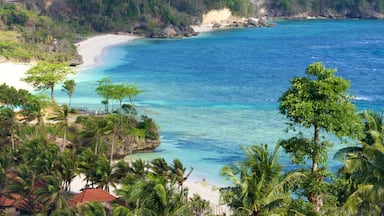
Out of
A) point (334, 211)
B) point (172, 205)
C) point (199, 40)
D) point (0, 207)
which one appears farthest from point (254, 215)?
point (199, 40)

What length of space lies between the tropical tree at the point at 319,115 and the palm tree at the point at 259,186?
1.23 meters

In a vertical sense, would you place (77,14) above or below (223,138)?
above

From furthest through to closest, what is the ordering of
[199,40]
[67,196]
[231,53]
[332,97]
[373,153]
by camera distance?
[199,40] → [231,53] → [67,196] → [332,97] → [373,153]

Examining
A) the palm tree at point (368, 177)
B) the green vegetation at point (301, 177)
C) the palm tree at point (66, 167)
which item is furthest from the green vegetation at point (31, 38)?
the palm tree at point (368, 177)

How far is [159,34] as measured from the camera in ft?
611

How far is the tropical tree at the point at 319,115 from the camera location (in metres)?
26.0

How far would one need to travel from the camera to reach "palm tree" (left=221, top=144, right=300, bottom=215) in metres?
24.3

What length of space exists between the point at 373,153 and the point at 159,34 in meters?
164

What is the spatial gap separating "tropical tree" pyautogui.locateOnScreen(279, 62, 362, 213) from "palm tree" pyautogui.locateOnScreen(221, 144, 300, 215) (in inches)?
48.4

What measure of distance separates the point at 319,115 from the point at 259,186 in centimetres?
417

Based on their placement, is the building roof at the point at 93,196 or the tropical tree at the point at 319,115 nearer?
the tropical tree at the point at 319,115

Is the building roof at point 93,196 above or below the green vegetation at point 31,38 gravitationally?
below

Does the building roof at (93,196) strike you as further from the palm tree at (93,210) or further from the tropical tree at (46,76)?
the tropical tree at (46,76)

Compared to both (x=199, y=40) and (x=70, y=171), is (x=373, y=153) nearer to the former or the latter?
(x=70, y=171)
